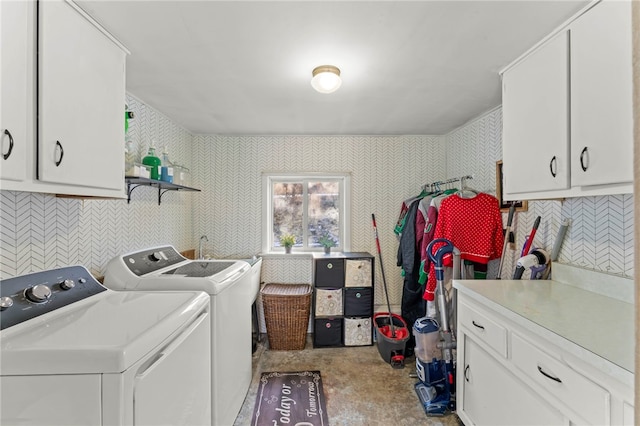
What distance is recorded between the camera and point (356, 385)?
2250 millimetres

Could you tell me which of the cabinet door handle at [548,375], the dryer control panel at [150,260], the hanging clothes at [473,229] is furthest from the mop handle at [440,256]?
the dryer control panel at [150,260]

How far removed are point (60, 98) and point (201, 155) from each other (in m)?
2.08

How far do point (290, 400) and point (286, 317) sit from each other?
784 millimetres

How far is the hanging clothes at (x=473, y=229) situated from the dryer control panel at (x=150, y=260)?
201cm

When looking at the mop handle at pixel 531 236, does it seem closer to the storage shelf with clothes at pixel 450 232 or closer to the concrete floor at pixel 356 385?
the storage shelf with clothes at pixel 450 232

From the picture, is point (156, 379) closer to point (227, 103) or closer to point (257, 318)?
point (227, 103)

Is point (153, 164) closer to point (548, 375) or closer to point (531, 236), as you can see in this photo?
point (548, 375)

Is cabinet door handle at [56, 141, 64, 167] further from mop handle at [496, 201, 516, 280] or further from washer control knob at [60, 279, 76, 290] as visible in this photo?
mop handle at [496, 201, 516, 280]

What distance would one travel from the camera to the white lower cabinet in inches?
35.1

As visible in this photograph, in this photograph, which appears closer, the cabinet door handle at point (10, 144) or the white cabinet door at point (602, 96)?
the cabinet door handle at point (10, 144)

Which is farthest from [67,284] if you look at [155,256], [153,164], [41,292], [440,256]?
[440,256]

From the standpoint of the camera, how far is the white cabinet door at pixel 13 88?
90cm

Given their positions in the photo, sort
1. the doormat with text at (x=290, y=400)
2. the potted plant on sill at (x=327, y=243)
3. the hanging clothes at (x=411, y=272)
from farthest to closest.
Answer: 1. the potted plant on sill at (x=327, y=243)
2. the hanging clothes at (x=411, y=272)
3. the doormat with text at (x=290, y=400)

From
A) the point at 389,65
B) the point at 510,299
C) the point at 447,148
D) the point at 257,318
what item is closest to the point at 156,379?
the point at 510,299
